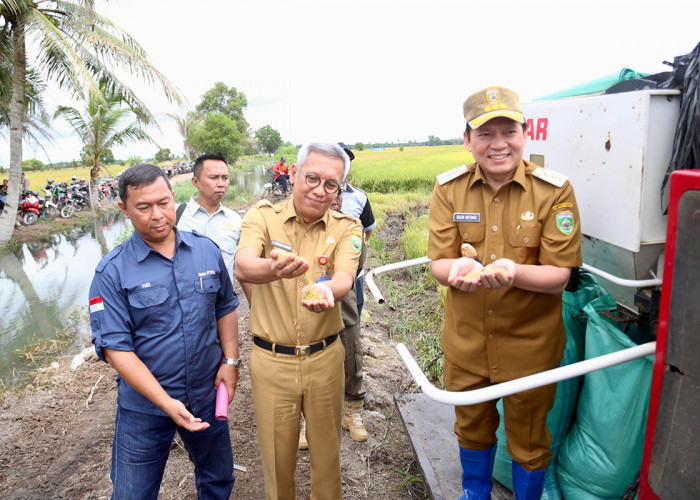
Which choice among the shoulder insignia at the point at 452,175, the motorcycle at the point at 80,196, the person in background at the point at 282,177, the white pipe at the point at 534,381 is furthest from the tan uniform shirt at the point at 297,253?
the motorcycle at the point at 80,196

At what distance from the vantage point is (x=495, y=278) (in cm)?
145

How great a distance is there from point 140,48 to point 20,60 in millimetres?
3715

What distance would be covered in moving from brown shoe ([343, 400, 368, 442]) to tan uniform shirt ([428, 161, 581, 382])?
4.72 feet

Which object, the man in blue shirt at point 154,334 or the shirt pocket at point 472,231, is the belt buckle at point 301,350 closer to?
the man in blue shirt at point 154,334

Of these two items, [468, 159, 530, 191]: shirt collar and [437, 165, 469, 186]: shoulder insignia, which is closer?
[468, 159, 530, 191]: shirt collar

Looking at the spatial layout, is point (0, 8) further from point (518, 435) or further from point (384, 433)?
point (518, 435)

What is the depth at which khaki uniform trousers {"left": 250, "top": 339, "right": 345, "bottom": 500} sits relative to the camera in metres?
1.88

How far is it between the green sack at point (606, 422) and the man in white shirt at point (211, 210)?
7.22 ft

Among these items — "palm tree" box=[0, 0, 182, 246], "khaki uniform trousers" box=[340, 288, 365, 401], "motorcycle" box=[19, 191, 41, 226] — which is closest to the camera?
"khaki uniform trousers" box=[340, 288, 365, 401]

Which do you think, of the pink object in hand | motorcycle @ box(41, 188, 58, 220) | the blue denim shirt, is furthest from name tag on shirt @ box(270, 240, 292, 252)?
motorcycle @ box(41, 188, 58, 220)

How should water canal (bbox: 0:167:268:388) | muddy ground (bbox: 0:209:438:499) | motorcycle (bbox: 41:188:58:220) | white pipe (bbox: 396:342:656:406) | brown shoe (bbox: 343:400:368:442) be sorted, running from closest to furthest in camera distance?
white pipe (bbox: 396:342:656:406)
muddy ground (bbox: 0:209:438:499)
brown shoe (bbox: 343:400:368:442)
water canal (bbox: 0:167:268:388)
motorcycle (bbox: 41:188:58:220)

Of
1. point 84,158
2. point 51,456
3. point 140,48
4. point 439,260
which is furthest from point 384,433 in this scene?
point 84,158

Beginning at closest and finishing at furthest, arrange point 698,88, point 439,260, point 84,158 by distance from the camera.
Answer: point 698,88, point 439,260, point 84,158

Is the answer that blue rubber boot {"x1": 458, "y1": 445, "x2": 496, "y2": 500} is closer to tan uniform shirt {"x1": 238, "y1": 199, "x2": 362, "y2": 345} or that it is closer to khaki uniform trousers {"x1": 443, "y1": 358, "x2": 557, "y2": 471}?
khaki uniform trousers {"x1": 443, "y1": 358, "x2": 557, "y2": 471}
